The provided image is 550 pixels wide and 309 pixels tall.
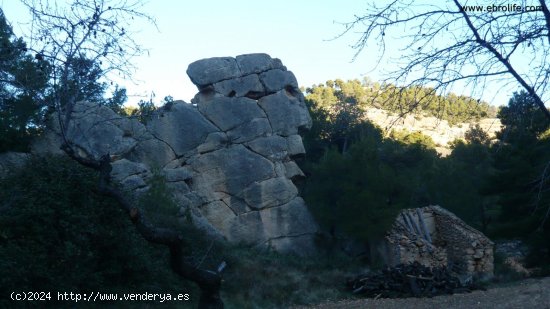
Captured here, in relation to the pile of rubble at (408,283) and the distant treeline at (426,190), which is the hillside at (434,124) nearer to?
the distant treeline at (426,190)

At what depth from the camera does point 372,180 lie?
79.5 ft

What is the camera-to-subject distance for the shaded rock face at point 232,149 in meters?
24.8

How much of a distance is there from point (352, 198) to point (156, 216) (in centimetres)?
914

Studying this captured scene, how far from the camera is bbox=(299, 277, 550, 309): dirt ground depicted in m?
13.8

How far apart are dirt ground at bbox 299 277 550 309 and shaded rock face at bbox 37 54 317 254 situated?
8.78 meters

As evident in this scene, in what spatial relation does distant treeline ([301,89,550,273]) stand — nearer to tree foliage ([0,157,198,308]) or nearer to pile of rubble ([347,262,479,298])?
pile of rubble ([347,262,479,298])

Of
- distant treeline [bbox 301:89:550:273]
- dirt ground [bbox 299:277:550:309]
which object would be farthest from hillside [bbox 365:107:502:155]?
dirt ground [bbox 299:277:550:309]

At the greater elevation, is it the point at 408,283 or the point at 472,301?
the point at 408,283

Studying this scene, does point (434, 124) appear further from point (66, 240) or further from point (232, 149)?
point (232, 149)

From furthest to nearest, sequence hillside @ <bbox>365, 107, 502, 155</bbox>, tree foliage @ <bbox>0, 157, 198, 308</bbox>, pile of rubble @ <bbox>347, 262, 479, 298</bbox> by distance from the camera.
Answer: pile of rubble @ <bbox>347, 262, 479, 298</bbox> < tree foliage @ <bbox>0, 157, 198, 308</bbox> < hillside @ <bbox>365, 107, 502, 155</bbox>

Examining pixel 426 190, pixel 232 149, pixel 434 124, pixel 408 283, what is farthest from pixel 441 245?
pixel 434 124

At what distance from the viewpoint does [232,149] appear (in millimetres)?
25953

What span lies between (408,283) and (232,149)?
35.6ft

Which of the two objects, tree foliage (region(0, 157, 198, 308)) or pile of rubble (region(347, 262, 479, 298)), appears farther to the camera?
pile of rubble (region(347, 262, 479, 298))
